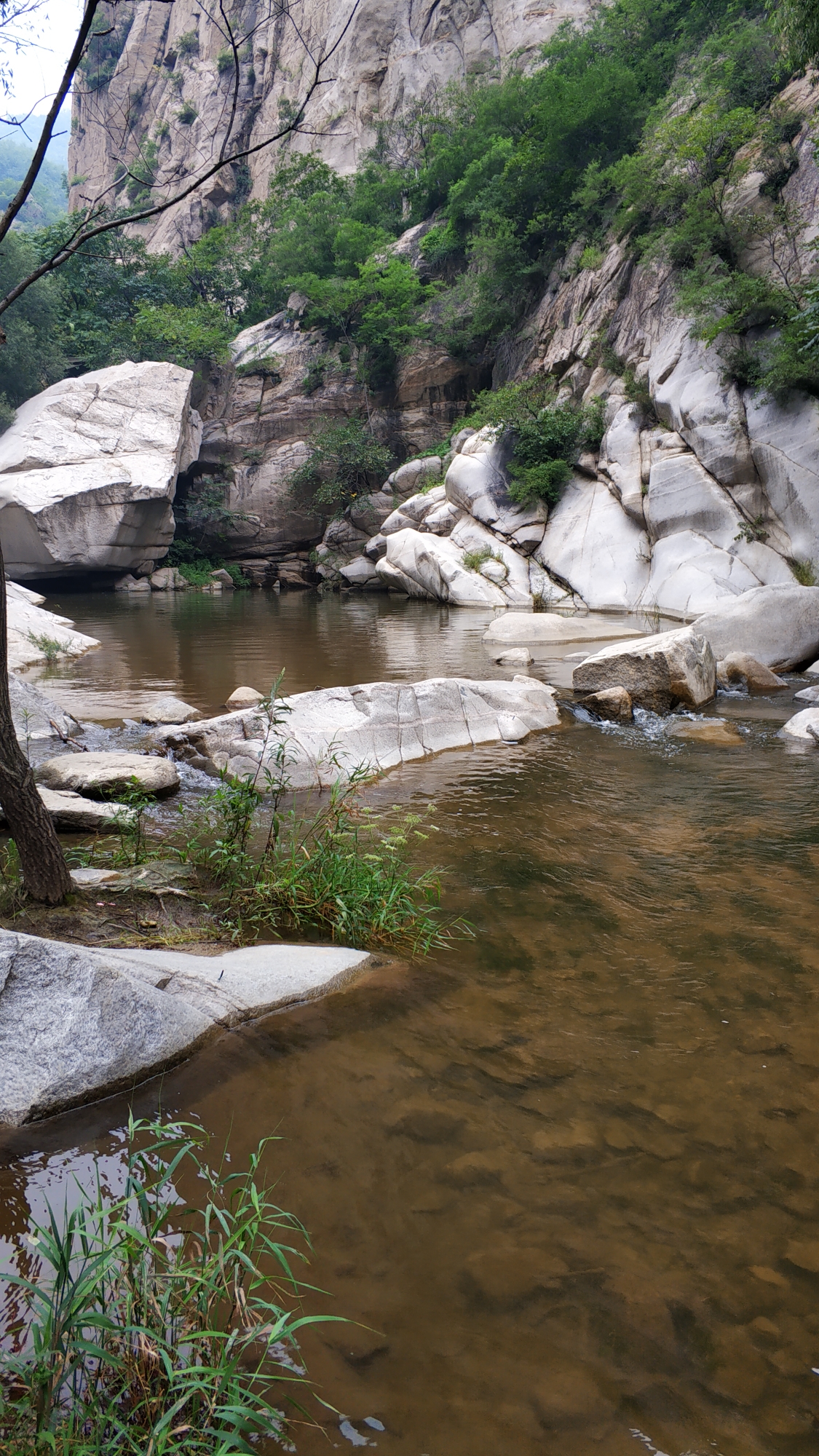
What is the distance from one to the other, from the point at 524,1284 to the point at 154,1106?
1.32 m

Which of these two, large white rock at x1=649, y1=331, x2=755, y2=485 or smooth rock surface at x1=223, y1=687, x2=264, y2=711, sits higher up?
large white rock at x1=649, y1=331, x2=755, y2=485

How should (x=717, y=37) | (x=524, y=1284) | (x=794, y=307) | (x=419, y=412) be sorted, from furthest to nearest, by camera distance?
(x=419, y=412) < (x=717, y=37) < (x=794, y=307) < (x=524, y=1284)

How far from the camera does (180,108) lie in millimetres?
52406

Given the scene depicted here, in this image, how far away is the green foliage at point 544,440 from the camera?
21625mm

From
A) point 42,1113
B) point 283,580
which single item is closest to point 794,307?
point 42,1113

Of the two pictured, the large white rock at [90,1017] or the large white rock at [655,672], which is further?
the large white rock at [655,672]

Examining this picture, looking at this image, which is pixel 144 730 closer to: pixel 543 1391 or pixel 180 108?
pixel 543 1391

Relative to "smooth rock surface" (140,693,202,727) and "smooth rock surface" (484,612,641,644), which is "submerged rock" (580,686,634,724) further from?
"smooth rock surface" (484,612,641,644)

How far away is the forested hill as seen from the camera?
1775 centimetres

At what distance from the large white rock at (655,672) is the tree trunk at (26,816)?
23.2ft

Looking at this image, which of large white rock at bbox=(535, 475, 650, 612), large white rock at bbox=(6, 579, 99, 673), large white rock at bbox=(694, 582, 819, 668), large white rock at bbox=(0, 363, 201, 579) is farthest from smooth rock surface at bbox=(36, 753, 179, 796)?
large white rock at bbox=(0, 363, 201, 579)

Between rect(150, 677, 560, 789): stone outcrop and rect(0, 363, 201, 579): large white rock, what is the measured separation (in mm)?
17931

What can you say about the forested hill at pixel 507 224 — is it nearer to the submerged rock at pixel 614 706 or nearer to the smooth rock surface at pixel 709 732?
the submerged rock at pixel 614 706

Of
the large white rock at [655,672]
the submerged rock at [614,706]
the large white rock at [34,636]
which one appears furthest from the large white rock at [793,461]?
the large white rock at [34,636]
